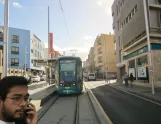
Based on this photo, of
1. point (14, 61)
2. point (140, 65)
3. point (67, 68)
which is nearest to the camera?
point (67, 68)

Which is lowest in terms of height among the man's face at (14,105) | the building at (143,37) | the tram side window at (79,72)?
the man's face at (14,105)

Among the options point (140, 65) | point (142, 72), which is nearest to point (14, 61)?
point (140, 65)

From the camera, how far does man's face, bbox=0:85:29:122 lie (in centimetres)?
186

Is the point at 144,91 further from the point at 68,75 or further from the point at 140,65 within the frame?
the point at 140,65

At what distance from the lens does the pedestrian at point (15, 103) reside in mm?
1871

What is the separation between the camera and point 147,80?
92.1 feet

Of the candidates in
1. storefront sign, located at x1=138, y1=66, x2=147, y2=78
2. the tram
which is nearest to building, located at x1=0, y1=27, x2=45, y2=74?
storefront sign, located at x1=138, y1=66, x2=147, y2=78

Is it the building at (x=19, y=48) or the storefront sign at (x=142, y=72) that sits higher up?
the building at (x=19, y=48)

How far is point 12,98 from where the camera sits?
194cm

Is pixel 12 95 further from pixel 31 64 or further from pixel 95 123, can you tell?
pixel 31 64

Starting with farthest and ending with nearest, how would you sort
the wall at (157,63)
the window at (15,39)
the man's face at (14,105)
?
1. the window at (15,39)
2. the wall at (157,63)
3. the man's face at (14,105)

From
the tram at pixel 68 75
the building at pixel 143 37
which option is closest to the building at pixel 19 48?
the building at pixel 143 37

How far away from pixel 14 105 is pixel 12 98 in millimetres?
64

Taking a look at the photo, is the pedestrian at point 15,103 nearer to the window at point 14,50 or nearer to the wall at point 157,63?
the wall at point 157,63
